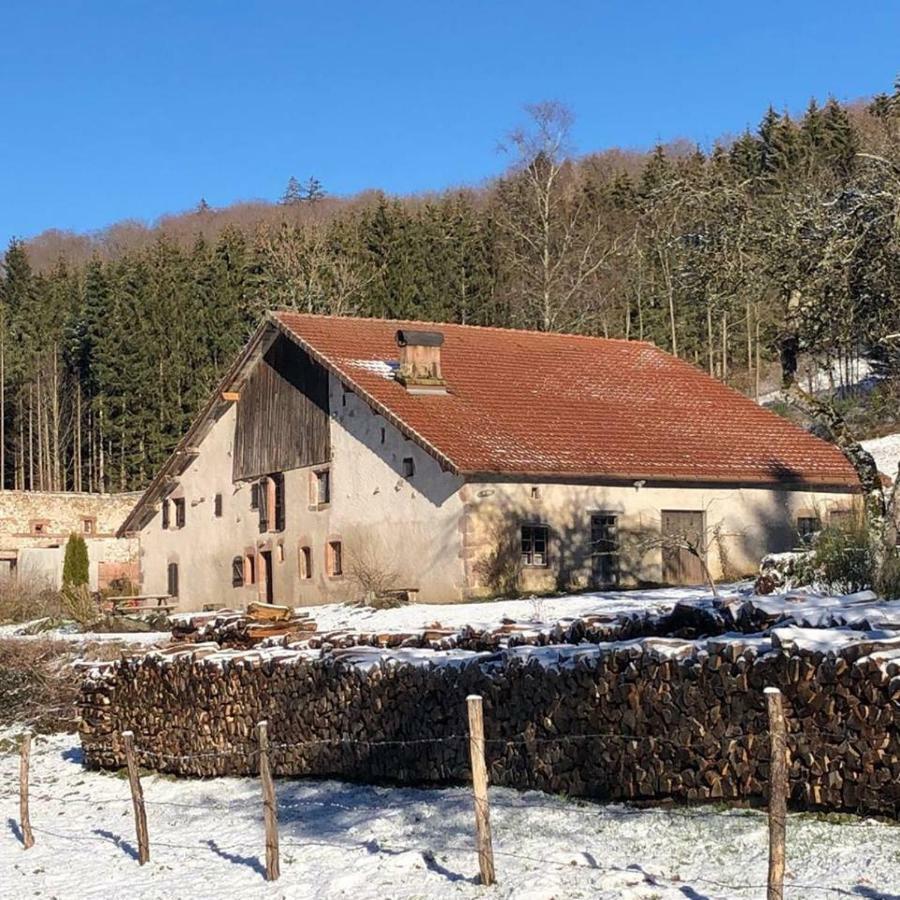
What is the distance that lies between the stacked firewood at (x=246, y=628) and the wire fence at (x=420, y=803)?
7.14 feet

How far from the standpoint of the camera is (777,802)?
8.68 meters

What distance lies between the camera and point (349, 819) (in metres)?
13.8

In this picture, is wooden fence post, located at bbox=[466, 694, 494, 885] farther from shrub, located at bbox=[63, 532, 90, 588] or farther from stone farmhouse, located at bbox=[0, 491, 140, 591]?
stone farmhouse, located at bbox=[0, 491, 140, 591]

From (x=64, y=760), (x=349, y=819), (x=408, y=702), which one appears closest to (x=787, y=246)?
(x=408, y=702)

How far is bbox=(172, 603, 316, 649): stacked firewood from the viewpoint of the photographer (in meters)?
21.0

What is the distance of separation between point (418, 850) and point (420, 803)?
177cm

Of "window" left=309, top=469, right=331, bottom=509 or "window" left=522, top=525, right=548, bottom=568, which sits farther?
"window" left=309, top=469, right=331, bottom=509

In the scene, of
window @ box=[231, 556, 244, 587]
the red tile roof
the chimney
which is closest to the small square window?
window @ box=[231, 556, 244, 587]

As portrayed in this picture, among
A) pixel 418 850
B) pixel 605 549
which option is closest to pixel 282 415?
pixel 605 549

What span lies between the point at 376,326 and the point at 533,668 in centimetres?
2396

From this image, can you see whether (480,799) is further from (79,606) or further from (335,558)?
(79,606)

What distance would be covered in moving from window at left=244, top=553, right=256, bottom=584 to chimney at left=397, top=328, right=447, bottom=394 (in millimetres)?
6943

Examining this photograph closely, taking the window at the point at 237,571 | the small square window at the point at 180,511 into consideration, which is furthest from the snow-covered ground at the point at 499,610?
the small square window at the point at 180,511

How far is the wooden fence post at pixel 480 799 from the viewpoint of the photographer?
34.6 feet
